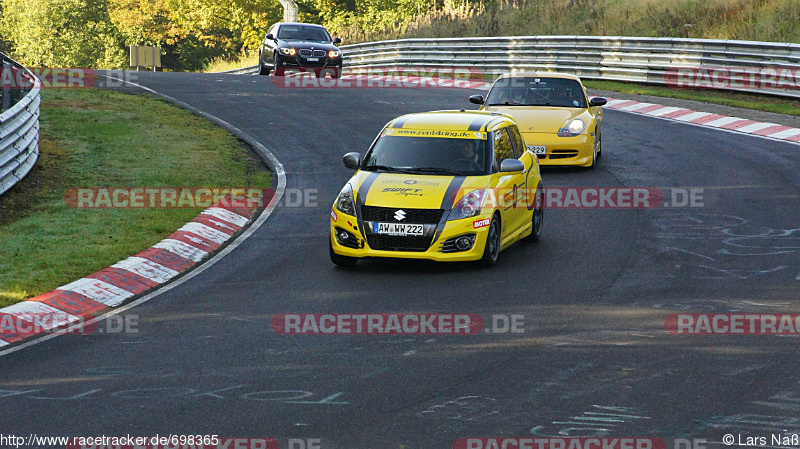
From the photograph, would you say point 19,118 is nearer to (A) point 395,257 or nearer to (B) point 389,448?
(A) point 395,257

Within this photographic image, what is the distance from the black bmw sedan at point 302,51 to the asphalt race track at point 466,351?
18.1 metres

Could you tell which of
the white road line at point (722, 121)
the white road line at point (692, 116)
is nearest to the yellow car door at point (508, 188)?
the white road line at point (722, 121)

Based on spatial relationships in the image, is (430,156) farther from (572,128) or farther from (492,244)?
(572,128)

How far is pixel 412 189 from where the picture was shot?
1155 centimetres

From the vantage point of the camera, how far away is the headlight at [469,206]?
11344mm

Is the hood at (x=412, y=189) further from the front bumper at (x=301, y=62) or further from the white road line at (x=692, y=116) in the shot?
the front bumper at (x=301, y=62)

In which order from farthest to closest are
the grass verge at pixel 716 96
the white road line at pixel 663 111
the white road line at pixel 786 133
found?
the white road line at pixel 663 111
the grass verge at pixel 716 96
the white road line at pixel 786 133

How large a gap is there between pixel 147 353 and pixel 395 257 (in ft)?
11.6

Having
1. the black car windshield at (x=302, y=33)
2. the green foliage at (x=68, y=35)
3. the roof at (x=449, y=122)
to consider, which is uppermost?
the black car windshield at (x=302, y=33)

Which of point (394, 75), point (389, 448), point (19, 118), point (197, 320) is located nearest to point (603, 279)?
point (197, 320)

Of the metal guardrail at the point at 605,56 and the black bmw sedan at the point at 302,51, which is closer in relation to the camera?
the metal guardrail at the point at 605,56

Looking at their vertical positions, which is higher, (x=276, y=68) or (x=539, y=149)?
(x=276, y=68)

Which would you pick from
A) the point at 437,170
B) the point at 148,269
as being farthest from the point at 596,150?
the point at 148,269

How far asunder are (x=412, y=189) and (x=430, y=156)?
90 centimetres
